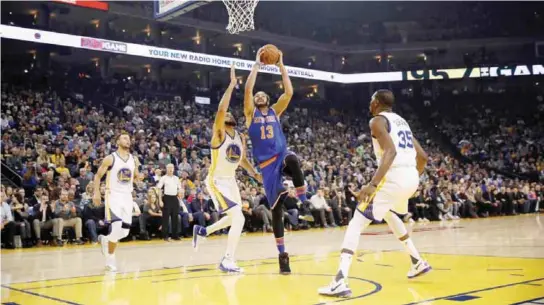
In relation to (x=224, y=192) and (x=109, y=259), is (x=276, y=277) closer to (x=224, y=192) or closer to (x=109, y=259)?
(x=224, y=192)

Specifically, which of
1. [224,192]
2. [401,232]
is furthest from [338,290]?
[224,192]

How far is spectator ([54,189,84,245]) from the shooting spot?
37.4ft

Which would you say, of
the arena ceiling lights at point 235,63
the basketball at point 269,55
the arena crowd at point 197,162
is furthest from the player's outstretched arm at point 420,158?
the arena ceiling lights at point 235,63

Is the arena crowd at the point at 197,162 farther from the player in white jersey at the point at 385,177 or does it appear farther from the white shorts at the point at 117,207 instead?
the player in white jersey at the point at 385,177

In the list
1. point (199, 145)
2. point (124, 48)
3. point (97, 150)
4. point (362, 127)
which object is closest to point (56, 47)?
point (124, 48)

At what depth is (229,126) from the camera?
666cm

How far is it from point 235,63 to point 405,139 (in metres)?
21.4

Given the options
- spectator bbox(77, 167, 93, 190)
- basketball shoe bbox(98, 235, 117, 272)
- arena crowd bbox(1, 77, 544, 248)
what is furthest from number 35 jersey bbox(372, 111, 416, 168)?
spectator bbox(77, 167, 93, 190)

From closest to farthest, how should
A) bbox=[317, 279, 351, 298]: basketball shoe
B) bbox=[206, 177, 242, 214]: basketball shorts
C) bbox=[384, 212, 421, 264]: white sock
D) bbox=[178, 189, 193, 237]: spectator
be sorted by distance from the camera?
bbox=[317, 279, 351, 298]: basketball shoe
bbox=[384, 212, 421, 264]: white sock
bbox=[206, 177, 242, 214]: basketball shorts
bbox=[178, 189, 193, 237]: spectator

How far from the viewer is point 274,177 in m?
6.06

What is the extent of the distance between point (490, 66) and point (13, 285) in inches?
1210

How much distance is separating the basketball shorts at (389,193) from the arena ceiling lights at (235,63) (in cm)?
1220

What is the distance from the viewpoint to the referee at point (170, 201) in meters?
11.7

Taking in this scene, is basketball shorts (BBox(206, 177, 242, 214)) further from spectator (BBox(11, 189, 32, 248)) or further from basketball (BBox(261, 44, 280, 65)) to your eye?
spectator (BBox(11, 189, 32, 248))
